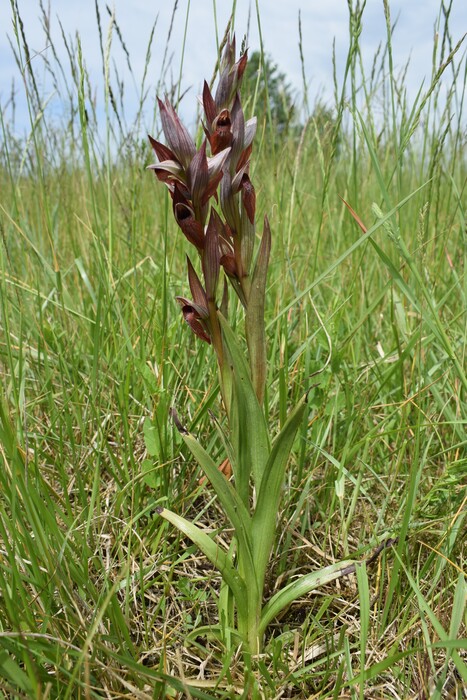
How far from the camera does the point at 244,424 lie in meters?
0.82

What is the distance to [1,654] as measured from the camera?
23.8 inches

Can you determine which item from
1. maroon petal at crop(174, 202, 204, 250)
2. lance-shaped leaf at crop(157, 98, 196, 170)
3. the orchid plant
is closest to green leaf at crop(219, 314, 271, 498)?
the orchid plant

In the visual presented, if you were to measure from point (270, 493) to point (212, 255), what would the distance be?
0.37 metres

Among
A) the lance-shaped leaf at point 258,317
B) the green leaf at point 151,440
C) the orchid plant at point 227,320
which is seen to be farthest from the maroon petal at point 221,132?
the green leaf at point 151,440

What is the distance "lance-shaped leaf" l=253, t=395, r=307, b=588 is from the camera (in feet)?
2.57

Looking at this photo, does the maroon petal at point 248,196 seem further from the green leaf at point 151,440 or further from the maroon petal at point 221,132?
the green leaf at point 151,440

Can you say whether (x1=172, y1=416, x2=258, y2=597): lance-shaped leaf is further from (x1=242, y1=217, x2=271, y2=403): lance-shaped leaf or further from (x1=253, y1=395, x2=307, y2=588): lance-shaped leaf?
(x1=242, y1=217, x2=271, y2=403): lance-shaped leaf

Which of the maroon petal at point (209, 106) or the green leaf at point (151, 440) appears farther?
the green leaf at point (151, 440)

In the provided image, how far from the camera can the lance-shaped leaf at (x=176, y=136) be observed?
732mm

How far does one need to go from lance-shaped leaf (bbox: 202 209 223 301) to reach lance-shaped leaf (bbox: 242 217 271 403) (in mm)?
56

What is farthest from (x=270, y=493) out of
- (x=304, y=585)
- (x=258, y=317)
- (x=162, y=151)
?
(x=162, y=151)

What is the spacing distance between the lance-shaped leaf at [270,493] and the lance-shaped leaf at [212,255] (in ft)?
0.72

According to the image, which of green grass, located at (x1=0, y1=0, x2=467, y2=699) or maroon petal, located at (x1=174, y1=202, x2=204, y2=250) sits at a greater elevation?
maroon petal, located at (x1=174, y1=202, x2=204, y2=250)

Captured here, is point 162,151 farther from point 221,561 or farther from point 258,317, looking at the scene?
point 221,561
